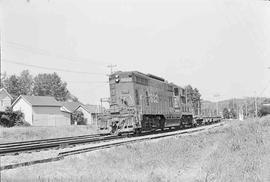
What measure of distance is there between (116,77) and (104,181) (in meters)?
14.9

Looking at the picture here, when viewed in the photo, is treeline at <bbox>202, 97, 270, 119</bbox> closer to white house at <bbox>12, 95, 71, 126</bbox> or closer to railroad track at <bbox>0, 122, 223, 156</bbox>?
white house at <bbox>12, 95, 71, 126</bbox>

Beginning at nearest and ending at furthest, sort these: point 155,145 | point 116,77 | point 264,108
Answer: point 155,145
point 116,77
point 264,108

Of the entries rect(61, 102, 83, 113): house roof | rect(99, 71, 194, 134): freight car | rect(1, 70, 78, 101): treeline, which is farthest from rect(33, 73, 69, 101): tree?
rect(99, 71, 194, 134): freight car

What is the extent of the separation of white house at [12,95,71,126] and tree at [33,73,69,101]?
49.5m

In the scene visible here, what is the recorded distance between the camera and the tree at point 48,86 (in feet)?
381

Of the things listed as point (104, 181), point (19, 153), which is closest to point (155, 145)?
point (19, 153)

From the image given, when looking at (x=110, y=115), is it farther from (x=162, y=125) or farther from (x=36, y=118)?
(x=36, y=118)

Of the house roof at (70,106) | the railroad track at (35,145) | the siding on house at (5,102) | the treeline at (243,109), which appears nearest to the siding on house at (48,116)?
the house roof at (70,106)

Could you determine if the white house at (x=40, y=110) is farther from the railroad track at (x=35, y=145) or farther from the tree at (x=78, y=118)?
the railroad track at (x=35, y=145)

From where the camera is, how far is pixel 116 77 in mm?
22250

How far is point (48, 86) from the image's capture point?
11662 centimetres

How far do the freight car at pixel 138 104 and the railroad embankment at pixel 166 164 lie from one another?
6020mm

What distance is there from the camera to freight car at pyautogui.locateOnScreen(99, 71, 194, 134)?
1988 centimetres

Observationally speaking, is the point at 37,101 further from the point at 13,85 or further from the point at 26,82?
the point at 26,82
